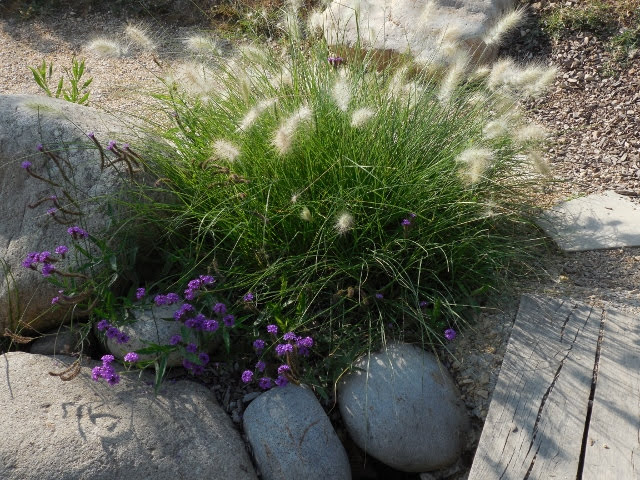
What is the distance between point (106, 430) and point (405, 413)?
1.14 meters

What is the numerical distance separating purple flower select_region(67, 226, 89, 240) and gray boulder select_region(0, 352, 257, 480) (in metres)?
0.53

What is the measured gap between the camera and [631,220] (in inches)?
A: 147

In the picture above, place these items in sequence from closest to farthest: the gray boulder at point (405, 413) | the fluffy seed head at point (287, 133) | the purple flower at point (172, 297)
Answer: the fluffy seed head at point (287, 133) → the gray boulder at point (405, 413) → the purple flower at point (172, 297)

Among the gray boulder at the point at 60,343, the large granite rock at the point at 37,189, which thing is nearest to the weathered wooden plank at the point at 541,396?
the gray boulder at the point at 60,343

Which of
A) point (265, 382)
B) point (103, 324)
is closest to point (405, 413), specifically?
point (265, 382)

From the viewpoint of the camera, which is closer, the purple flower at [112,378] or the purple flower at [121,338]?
the purple flower at [112,378]

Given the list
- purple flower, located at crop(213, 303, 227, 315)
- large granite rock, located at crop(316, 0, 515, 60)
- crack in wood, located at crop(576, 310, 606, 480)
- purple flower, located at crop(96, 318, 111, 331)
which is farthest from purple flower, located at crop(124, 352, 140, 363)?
large granite rock, located at crop(316, 0, 515, 60)

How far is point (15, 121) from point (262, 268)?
1372 millimetres

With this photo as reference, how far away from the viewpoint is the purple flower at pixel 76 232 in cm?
279

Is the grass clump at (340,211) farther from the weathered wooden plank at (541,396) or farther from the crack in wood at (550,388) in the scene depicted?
the crack in wood at (550,388)

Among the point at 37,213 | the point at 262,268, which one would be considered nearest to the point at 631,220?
the point at 262,268

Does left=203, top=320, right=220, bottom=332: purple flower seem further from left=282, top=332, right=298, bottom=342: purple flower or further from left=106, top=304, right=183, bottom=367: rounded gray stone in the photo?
left=282, top=332, right=298, bottom=342: purple flower

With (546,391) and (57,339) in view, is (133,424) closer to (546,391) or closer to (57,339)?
(57,339)

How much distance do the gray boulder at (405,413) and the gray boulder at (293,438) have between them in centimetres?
14
